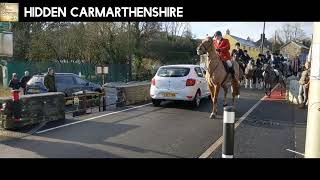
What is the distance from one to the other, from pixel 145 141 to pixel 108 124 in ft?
8.27

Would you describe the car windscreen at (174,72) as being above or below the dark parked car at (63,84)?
above

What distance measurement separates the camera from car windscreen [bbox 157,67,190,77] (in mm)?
14555

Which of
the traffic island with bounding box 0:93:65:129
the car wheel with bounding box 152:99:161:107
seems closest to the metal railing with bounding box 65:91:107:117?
the traffic island with bounding box 0:93:65:129

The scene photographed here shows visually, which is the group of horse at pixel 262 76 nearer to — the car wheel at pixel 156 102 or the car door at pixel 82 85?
the car wheel at pixel 156 102

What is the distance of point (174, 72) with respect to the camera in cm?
1470

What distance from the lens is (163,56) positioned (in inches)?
1940

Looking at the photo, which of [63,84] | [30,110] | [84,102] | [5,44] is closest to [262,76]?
[63,84]

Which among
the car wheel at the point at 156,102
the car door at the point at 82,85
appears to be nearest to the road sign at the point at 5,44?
the car wheel at the point at 156,102

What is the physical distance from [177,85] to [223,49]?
89.7 inches

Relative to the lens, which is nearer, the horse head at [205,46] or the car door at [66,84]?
the horse head at [205,46]

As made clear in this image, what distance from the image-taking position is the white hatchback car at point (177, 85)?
14148 millimetres

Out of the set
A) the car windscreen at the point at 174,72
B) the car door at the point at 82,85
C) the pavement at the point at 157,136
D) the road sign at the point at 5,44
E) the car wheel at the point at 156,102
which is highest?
the road sign at the point at 5,44

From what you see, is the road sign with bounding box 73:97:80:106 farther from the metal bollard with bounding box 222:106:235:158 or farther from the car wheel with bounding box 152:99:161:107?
the metal bollard with bounding box 222:106:235:158
